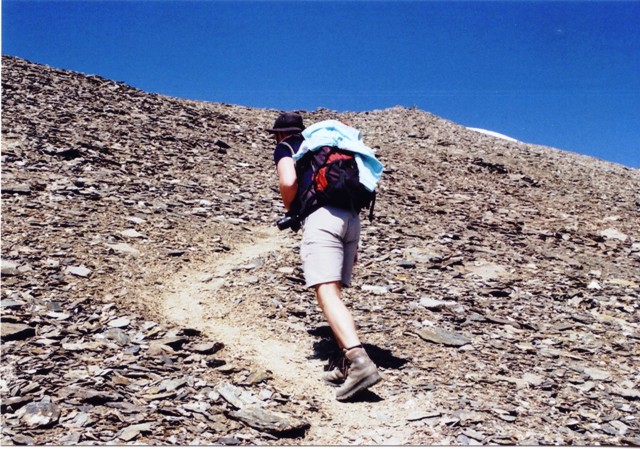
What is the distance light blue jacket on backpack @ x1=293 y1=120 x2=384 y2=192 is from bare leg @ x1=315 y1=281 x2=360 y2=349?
1.07 meters

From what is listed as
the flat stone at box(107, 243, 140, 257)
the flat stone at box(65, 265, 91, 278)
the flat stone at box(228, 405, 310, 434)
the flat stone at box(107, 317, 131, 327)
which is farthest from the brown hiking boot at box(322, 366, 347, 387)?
the flat stone at box(107, 243, 140, 257)

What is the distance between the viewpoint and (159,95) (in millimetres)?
21078

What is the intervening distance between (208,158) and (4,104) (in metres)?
6.02

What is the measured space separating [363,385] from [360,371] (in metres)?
0.15

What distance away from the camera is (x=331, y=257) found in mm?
5145

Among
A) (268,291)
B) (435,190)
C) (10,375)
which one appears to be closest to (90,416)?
(10,375)

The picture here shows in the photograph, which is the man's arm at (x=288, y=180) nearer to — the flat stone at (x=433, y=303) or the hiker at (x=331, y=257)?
the hiker at (x=331, y=257)

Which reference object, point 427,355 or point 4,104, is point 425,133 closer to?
point 4,104

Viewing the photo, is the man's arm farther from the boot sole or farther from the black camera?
the boot sole

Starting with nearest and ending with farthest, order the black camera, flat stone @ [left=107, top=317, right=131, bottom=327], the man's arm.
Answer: the man's arm
the black camera
flat stone @ [left=107, top=317, right=131, bottom=327]

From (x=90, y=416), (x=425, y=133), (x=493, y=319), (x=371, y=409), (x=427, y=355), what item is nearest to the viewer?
(x=90, y=416)

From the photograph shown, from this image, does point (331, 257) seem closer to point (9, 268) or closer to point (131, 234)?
point (9, 268)

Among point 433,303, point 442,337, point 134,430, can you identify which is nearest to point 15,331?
point 134,430

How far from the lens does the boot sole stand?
4809 millimetres
